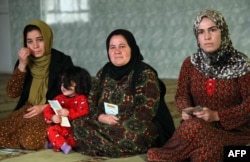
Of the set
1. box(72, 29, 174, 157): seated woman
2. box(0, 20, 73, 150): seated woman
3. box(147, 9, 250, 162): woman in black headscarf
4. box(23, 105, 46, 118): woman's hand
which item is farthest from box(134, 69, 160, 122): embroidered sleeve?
box(23, 105, 46, 118): woman's hand

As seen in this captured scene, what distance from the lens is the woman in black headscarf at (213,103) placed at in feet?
8.38

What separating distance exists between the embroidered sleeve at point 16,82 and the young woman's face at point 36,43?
171 mm

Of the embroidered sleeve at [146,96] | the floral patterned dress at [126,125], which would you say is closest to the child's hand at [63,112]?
the floral patterned dress at [126,125]

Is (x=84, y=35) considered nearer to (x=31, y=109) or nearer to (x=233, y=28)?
(x=233, y=28)

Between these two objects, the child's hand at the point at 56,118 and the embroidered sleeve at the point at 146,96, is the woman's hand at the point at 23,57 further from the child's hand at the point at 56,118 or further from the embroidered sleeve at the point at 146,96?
the embroidered sleeve at the point at 146,96

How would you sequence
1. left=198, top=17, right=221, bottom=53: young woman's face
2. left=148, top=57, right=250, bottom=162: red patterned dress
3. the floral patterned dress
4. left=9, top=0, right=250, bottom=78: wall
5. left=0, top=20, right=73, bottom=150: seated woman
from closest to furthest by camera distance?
left=148, top=57, right=250, bottom=162: red patterned dress < left=198, top=17, right=221, bottom=53: young woman's face < the floral patterned dress < left=0, top=20, right=73, bottom=150: seated woman < left=9, top=0, right=250, bottom=78: wall

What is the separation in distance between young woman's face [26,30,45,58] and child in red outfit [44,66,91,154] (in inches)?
13.0

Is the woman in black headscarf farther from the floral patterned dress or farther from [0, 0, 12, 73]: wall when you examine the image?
[0, 0, 12, 73]: wall

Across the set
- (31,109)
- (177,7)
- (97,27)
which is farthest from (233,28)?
(31,109)

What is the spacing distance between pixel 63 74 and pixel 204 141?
1124mm

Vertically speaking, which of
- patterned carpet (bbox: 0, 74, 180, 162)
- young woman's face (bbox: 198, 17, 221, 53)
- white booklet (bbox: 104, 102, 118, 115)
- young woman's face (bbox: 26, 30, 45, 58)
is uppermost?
young woman's face (bbox: 198, 17, 221, 53)

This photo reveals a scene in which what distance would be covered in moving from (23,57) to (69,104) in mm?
487

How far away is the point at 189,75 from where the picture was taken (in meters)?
2.82

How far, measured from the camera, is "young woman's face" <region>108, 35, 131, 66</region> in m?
3.01
